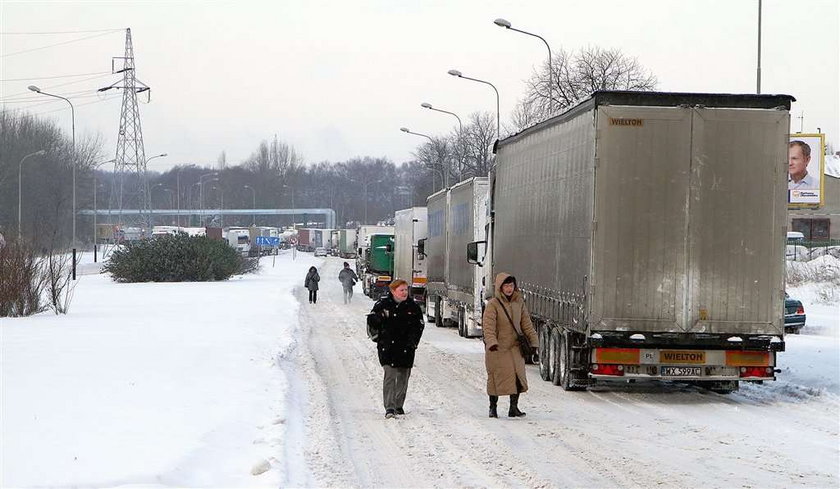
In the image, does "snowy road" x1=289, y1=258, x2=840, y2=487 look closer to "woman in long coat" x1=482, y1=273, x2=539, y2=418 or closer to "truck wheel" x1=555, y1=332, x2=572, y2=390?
"truck wheel" x1=555, y1=332, x2=572, y2=390

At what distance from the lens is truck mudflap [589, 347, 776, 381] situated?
1463cm

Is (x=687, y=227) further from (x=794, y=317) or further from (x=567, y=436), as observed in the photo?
(x=794, y=317)

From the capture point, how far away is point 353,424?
41.0 ft

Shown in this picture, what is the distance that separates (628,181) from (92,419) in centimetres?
728

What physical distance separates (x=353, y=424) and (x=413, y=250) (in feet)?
84.2

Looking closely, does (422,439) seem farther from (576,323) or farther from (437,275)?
(437,275)

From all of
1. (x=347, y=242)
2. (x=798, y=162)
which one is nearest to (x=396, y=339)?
(x=798, y=162)

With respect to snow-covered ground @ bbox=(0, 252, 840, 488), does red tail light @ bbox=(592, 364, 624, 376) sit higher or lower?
higher

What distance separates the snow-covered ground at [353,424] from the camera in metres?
9.18

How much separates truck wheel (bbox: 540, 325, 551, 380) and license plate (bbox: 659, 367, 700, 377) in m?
2.81

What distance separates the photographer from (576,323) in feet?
49.2

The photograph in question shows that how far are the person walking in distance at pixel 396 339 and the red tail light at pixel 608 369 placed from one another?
2.87m

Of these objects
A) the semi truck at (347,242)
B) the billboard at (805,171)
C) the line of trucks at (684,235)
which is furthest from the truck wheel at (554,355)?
the semi truck at (347,242)

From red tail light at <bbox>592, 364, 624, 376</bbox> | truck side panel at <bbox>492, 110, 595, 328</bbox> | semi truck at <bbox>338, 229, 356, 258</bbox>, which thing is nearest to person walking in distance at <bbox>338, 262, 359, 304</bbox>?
truck side panel at <bbox>492, 110, 595, 328</bbox>
